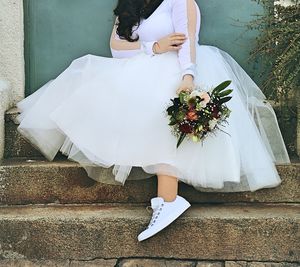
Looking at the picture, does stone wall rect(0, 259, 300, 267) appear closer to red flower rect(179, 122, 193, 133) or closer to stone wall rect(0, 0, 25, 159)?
red flower rect(179, 122, 193, 133)

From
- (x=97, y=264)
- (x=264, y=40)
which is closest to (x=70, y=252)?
(x=97, y=264)

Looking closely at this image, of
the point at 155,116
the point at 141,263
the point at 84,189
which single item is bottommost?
the point at 141,263

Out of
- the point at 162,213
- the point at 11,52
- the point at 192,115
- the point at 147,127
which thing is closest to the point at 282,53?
the point at 192,115

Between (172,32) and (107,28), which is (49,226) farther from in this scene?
(107,28)

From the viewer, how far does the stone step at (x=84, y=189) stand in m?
3.92

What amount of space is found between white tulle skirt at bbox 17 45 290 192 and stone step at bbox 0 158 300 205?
0.27 ft

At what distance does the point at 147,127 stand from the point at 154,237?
0.62m

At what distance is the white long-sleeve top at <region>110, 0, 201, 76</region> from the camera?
387 centimetres

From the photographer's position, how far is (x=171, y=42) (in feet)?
12.8

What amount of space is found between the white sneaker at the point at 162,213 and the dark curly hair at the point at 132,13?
3.81 feet

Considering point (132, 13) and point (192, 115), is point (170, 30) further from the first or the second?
point (192, 115)

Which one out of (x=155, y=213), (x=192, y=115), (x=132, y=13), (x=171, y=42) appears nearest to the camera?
(x=192, y=115)

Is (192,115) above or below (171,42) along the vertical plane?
below

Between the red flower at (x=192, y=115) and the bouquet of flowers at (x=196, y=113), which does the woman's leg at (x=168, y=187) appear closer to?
the bouquet of flowers at (x=196, y=113)
